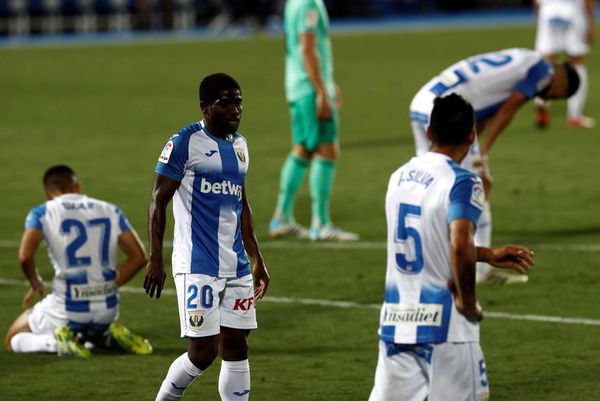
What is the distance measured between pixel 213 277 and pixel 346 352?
2.25 m

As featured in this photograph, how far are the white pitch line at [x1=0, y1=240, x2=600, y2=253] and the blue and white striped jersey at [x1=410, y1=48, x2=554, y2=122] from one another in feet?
6.15

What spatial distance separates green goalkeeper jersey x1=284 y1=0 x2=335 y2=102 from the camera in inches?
499

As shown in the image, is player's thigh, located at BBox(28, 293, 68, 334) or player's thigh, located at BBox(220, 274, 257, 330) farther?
player's thigh, located at BBox(28, 293, 68, 334)

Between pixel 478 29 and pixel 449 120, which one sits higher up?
pixel 449 120

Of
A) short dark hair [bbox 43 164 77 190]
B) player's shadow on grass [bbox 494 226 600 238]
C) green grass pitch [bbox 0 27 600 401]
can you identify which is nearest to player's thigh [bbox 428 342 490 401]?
green grass pitch [bbox 0 27 600 401]

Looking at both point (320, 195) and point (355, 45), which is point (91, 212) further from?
point (355, 45)

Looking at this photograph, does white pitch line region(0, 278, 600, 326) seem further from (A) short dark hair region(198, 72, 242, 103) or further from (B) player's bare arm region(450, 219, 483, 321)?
(B) player's bare arm region(450, 219, 483, 321)

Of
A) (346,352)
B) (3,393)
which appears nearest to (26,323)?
(3,393)

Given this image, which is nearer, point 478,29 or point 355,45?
point 355,45

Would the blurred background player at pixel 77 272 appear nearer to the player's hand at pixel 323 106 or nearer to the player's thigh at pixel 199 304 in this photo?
the player's thigh at pixel 199 304

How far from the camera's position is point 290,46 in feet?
42.4

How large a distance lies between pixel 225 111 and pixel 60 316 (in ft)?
8.19

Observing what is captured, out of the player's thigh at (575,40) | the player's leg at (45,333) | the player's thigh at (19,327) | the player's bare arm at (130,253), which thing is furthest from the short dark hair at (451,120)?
the player's thigh at (575,40)

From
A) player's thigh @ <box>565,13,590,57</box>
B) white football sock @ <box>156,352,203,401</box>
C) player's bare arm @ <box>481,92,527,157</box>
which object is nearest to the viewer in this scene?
white football sock @ <box>156,352,203,401</box>
